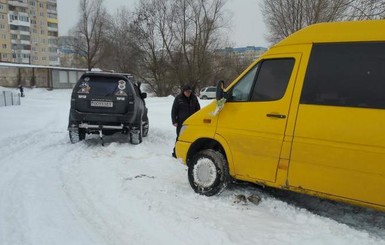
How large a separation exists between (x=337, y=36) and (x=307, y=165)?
156 centimetres

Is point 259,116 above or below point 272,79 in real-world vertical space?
below

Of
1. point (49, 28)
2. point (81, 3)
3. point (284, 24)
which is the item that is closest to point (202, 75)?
point (284, 24)

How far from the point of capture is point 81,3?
63.1 meters

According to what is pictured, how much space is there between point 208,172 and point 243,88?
4.33 ft

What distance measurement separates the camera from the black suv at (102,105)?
9.40 meters

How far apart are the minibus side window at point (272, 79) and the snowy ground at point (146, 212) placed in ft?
4.95

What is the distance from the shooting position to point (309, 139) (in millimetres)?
4496

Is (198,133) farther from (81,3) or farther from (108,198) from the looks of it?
(81,3)

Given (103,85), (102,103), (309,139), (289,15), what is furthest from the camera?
(289,15)

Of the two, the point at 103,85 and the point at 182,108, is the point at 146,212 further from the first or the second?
the point at 103,85

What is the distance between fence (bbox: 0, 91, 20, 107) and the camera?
23.7m

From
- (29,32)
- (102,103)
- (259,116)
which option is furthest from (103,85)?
(29,32)

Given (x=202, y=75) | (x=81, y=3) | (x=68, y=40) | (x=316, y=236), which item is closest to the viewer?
(x=316, y=236)

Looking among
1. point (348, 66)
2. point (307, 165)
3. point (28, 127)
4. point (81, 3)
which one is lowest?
point (28, 127)
